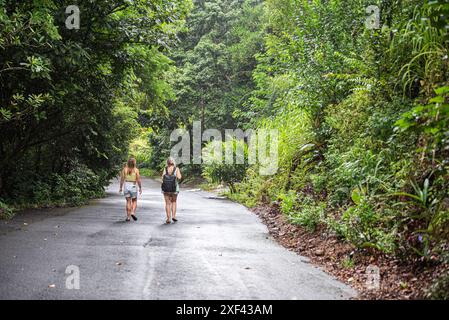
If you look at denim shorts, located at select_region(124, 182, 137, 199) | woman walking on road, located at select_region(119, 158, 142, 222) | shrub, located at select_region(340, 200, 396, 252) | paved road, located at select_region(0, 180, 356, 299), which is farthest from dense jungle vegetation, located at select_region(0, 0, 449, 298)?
denim shorts, located at select_region(124, 182, 137, 199)

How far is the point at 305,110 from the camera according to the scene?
14273mm

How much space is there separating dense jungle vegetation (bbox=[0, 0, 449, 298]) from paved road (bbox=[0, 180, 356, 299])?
1418mm

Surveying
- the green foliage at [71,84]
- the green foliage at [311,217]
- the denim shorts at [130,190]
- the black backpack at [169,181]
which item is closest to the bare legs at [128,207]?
the denim shorts at [130,190]

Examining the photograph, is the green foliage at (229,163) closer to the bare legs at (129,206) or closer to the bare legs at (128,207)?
the bare legs at (129,206)

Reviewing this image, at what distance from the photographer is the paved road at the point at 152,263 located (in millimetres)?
5684

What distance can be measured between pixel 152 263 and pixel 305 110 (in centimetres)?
867

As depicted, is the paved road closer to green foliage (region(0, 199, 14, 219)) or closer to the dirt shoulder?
the dirt shoulder

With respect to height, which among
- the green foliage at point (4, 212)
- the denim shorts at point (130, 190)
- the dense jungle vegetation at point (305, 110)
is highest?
the dense jungle vegetation at point (305, 110)

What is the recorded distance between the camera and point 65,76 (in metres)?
12.1

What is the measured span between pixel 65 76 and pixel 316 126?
765 centimetres

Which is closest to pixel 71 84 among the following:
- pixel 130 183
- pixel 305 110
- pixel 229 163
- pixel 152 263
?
pixel 130 183

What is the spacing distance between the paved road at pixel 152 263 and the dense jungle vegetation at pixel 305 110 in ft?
4.65
